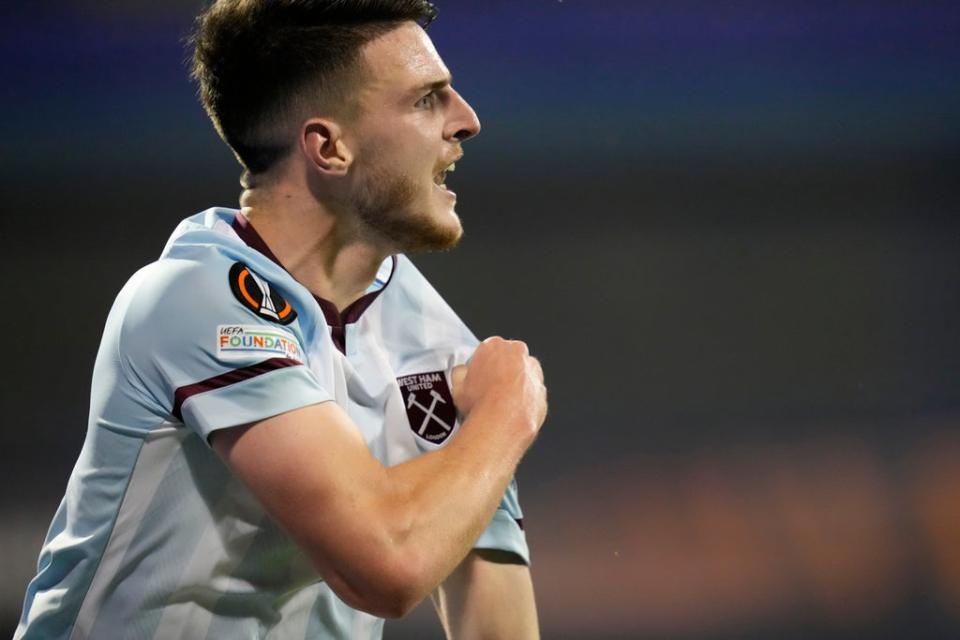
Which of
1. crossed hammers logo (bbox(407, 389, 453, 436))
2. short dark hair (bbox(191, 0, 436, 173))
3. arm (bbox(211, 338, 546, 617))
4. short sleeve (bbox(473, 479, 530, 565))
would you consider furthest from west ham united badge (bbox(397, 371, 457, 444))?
short dark hair (bbox(191, 0, 436, 173))

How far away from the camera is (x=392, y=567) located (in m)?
1.00

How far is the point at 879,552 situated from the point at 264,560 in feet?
4.67

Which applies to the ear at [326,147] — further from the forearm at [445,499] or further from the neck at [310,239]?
the forearm at [445,499]

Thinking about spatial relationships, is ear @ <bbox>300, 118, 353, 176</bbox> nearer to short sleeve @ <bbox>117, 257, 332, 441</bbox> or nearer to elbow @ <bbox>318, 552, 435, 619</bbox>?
short sleeve @ <bbox>117, 257, 332, 441</bbox>

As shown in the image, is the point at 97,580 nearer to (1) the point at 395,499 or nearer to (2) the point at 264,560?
(2) the point at 264,560

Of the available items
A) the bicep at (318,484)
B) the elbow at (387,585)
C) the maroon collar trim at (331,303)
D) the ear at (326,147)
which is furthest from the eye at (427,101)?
the elbow at (387,585)

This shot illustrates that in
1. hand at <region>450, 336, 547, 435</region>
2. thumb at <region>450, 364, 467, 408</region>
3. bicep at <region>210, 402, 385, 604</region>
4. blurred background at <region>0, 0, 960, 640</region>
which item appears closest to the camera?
bicep at <region>210, 402, 385, 604</region>

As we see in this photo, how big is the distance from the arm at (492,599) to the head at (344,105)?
0.40 metres

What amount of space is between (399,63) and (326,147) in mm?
134

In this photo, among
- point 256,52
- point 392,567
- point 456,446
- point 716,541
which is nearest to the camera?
point 392,567

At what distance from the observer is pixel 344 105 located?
4.20ft

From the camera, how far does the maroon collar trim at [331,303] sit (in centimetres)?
124

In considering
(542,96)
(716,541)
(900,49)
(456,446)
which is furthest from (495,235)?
(456,446)

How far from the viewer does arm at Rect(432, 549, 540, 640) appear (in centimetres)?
131
